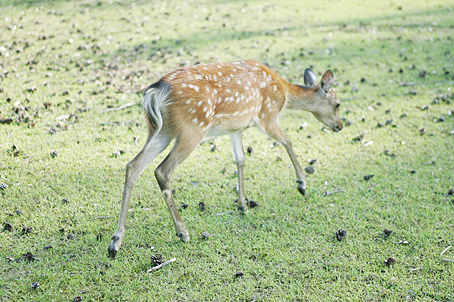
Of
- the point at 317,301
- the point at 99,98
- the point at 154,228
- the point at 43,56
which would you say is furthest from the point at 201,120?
the point at 43,56

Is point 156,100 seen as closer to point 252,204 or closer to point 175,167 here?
point 175,167

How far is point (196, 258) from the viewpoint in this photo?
11.1 ft

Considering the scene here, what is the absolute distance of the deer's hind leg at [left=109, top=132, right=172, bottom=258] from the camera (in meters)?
3.32

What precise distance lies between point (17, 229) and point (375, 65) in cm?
736

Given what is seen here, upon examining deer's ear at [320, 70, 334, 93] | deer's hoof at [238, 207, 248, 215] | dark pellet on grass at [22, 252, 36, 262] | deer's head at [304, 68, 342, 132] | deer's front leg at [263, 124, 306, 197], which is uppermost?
deer's ear at [320, 70, 334, 93]

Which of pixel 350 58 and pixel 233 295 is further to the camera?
pixel 350 58

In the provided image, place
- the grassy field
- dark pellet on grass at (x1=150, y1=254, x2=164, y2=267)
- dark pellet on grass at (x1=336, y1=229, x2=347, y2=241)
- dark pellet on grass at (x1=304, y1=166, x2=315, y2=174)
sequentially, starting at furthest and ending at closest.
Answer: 1. dark pellet on grass at (x1=304, y1=166, x2=315, y2=174)
2. dark pellet on grass at (x1=336, y1=229, x2=347, y2=241)
3. dark pellet on grass at (x1=150, y1=254, x2=164, y2=267)
4. the grassy field

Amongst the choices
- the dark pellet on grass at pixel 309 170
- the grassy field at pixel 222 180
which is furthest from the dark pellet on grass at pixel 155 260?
the dark pellet on grass at pixel 309 170

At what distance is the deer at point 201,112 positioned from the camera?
343 centimetres

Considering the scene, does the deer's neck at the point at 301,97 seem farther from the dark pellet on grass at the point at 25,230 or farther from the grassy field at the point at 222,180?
the dark pellet on grass at the point at 25,230

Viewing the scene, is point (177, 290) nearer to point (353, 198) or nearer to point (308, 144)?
point (353, 198)

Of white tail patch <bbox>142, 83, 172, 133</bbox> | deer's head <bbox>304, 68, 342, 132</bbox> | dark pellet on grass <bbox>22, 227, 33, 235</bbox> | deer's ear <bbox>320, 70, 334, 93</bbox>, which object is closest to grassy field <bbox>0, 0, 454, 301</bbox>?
dark pellet on grass <bbox>22, 227, 33, 235</bbox>

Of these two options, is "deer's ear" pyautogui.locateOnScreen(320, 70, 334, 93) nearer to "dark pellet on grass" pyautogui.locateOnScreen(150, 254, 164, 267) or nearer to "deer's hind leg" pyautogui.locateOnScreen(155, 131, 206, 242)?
"deer's hind leg" pyautogui.locateOnScreen(155, 131, 206, 242)

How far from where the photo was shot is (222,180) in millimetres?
4684
